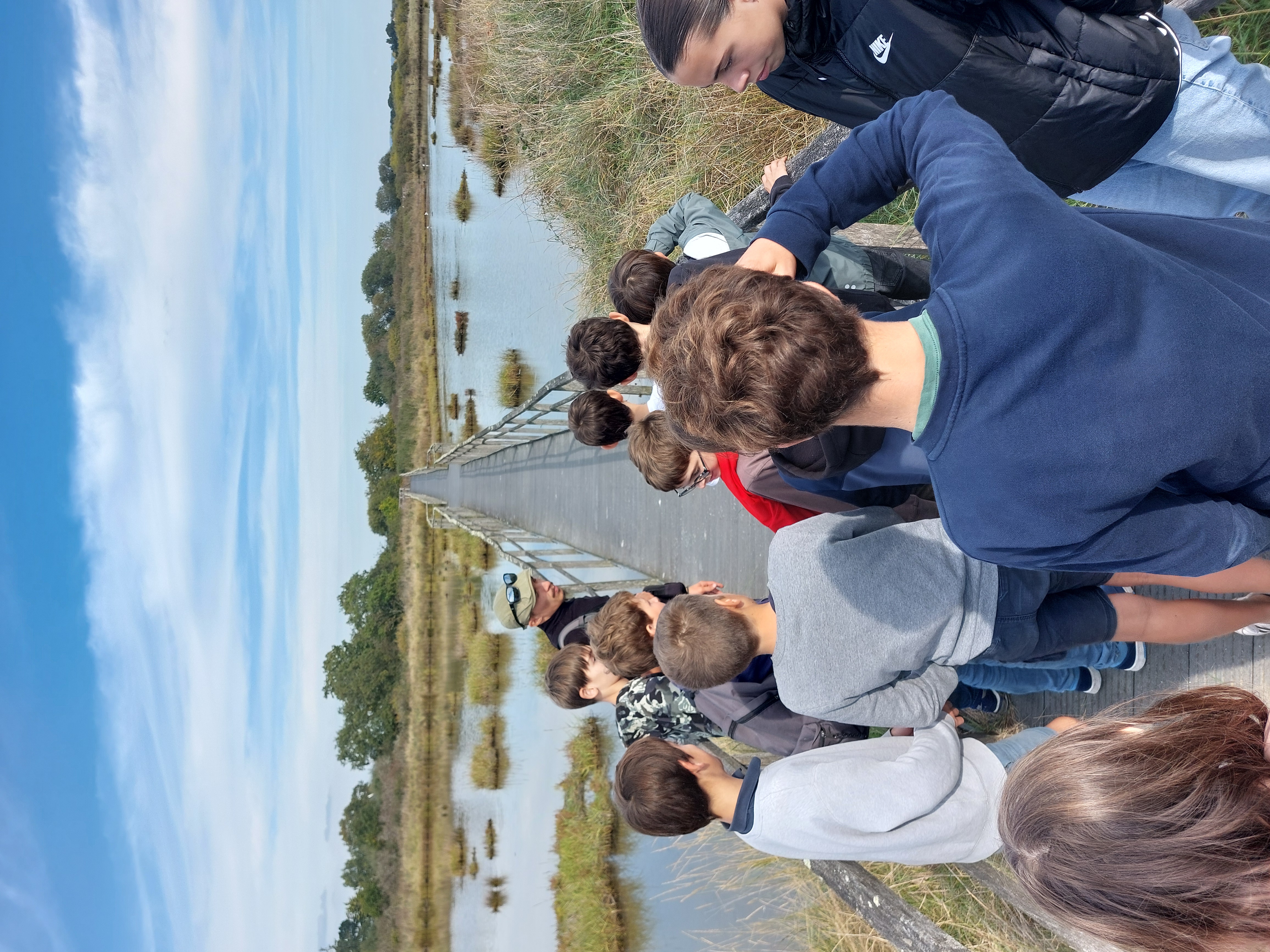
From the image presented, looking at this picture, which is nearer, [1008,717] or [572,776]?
[1008,717]

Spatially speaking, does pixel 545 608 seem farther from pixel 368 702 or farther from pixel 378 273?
pixel 378 273

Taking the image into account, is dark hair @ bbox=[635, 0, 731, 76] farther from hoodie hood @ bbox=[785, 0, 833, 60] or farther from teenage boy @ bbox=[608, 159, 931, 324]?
teenage boy @ bbox=[608, 159, 931, 324]

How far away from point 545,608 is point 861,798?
3.06m

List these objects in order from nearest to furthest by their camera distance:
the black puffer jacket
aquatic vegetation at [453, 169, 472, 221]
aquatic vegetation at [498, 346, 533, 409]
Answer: the black puffer jacket → aquatic vegetation at [498, 346, 533, 409] → aquatic vegetation at [453, 169, 472, 221]

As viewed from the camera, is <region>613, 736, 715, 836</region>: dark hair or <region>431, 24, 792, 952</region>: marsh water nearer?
<region>613, 736, 715, 836</region>: dark hair

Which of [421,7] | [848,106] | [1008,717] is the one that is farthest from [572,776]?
[421,7]

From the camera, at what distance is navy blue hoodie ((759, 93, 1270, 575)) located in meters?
1.20

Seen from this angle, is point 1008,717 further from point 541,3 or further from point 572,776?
point 572,776

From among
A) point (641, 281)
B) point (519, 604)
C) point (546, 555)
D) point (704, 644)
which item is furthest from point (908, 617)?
point (546, 555)

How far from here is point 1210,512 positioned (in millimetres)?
1415

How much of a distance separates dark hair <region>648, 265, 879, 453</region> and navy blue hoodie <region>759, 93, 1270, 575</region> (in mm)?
163

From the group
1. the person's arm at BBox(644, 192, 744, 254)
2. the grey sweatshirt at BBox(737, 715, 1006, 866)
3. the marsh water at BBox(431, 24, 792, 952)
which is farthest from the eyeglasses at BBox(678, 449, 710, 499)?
the marsh water at BBox(431, 24, 792, 952)

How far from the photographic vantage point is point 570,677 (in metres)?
3.96

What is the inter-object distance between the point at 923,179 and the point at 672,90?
5996mm
